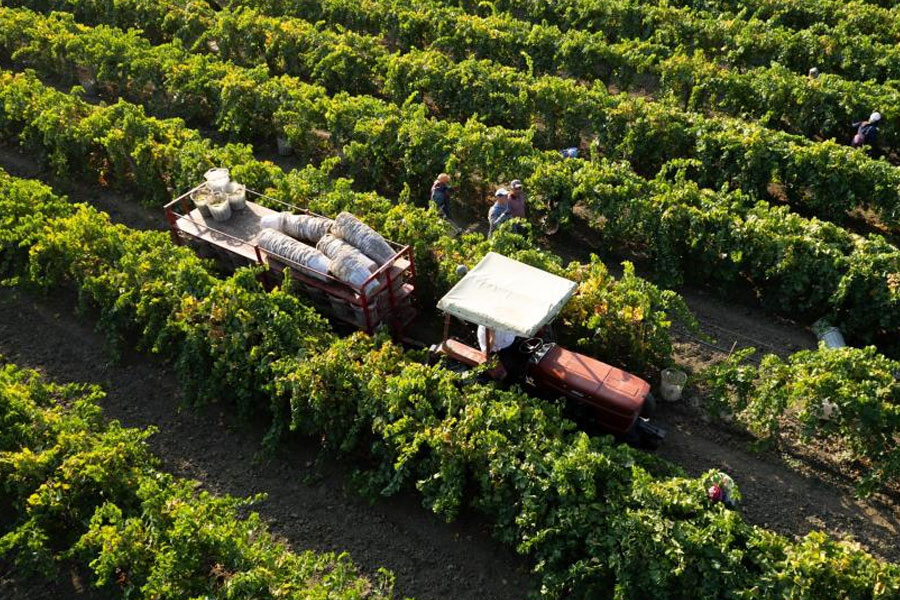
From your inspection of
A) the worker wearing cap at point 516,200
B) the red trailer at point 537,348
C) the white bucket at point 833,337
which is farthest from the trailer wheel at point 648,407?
the worker wearing cap at point 516,200

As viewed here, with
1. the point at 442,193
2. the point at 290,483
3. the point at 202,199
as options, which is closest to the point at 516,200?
the point at 442,193

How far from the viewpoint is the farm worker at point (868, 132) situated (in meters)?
15.4

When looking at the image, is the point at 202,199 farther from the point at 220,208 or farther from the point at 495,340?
the point at 495,340

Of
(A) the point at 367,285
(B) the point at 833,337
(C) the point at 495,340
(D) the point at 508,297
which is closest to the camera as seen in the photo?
(D) the point at 508,297

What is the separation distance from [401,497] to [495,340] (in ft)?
8.13

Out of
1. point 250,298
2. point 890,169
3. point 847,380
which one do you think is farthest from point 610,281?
point 890,169

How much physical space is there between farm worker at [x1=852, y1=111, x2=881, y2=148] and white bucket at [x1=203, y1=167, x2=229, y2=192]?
13089 millimetres

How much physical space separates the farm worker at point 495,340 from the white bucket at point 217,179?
222 inches

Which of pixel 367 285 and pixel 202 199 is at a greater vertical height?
pixel 202 199

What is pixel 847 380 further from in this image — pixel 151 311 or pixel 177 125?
pixel 177 125

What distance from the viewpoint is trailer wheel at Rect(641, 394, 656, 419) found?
10.4m

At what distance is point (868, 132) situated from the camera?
15.5 metres

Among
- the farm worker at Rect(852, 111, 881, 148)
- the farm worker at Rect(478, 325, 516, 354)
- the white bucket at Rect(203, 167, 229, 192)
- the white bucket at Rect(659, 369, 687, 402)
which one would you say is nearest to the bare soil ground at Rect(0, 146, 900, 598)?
the white bucket at Rect(659, 369, 687, 402)

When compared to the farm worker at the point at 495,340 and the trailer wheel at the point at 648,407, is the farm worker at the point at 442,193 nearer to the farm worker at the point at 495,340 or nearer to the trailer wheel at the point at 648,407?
the farm worker at the point at 495,340
